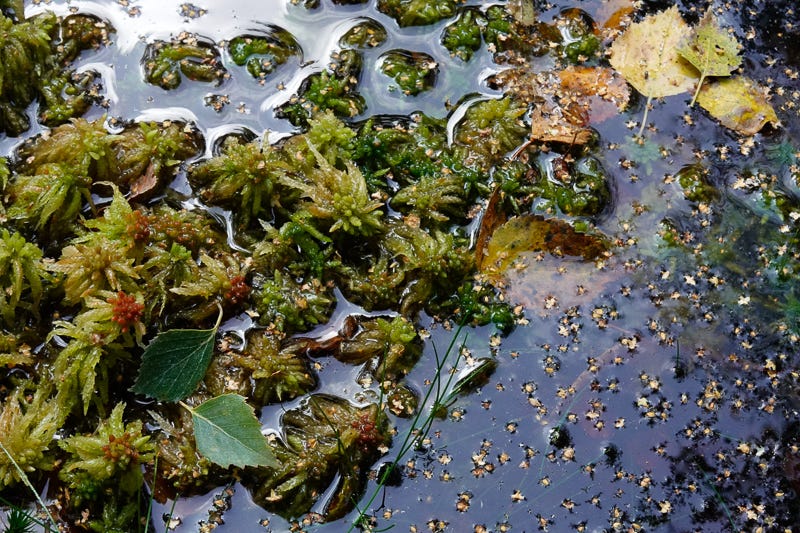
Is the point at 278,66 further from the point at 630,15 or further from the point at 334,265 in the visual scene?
the point at 630,15

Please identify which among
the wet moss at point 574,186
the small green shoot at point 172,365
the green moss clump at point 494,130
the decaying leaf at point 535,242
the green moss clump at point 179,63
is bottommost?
the small green shoot at point 172,365

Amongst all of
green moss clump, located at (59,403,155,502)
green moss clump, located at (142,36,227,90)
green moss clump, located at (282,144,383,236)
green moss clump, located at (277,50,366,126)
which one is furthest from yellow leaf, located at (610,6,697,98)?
green moss clump, located at (59,403,155,502)

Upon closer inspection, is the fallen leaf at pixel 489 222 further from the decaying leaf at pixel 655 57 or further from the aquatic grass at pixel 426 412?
the decaying leaf at pixel 655 57

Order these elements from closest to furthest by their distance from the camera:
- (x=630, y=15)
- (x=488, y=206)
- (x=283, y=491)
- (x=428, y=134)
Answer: (x=283, y=491) < (x=488, y=206) < (x=428, y=134) < (x=630, y=15)

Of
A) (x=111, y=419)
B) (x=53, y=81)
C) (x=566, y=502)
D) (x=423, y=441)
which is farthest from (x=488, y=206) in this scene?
(x=53, y=81)

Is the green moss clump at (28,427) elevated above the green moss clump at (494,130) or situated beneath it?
situated beneath

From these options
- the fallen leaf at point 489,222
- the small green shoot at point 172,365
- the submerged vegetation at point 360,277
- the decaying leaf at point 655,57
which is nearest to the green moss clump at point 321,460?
the submerged vegetation at point 360,277
